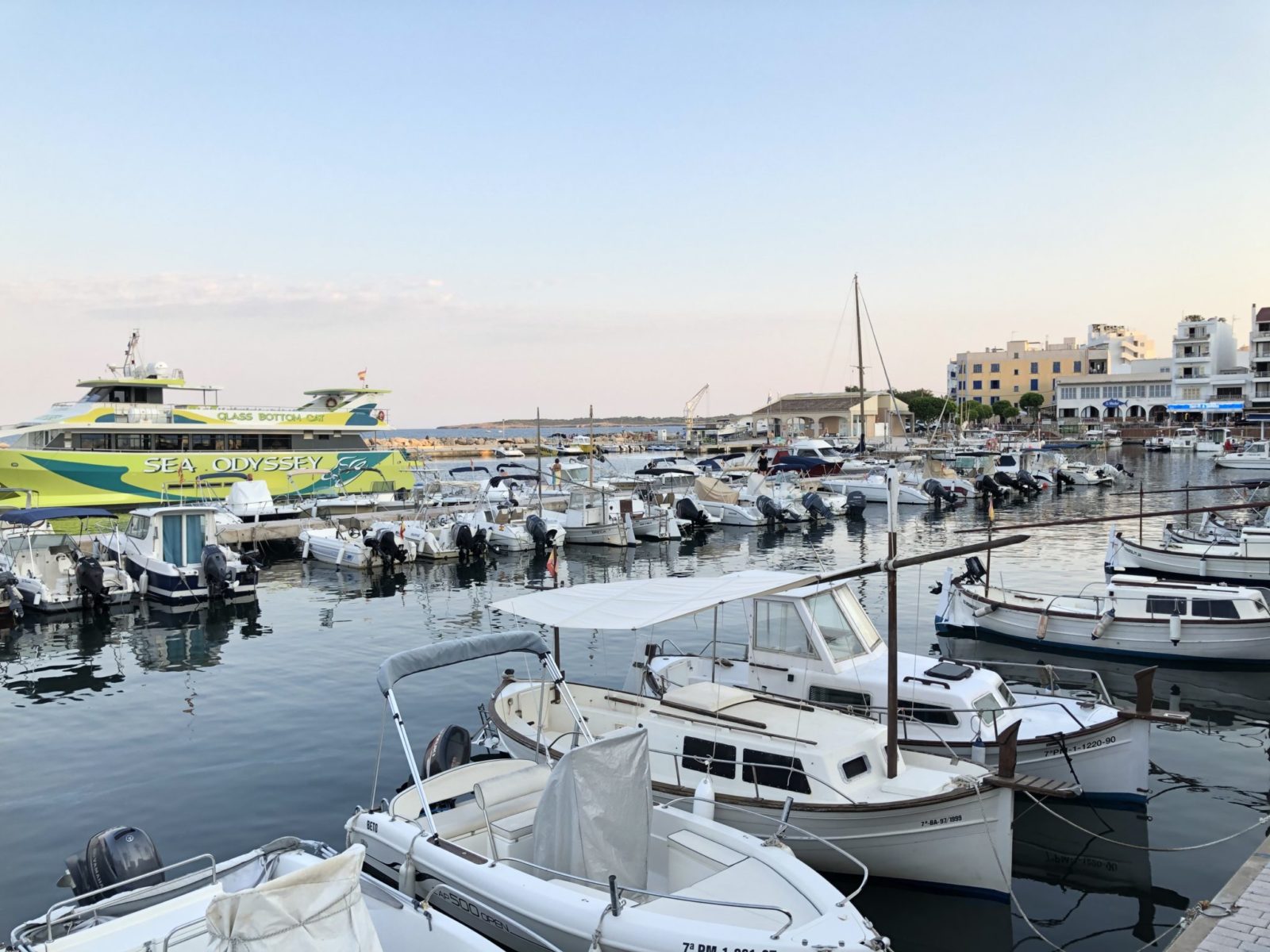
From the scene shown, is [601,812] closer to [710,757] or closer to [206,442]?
[710,757]

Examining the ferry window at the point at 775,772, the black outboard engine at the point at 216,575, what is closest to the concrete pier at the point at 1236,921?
the ferry window at the point at 775,772

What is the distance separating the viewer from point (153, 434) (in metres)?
51.9

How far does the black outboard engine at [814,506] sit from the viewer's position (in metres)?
51.8

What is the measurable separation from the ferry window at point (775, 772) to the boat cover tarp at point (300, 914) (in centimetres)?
614

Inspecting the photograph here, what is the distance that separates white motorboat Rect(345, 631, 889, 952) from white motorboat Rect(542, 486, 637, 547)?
3267 centimetres

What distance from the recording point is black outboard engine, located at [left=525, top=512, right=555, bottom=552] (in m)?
42.2

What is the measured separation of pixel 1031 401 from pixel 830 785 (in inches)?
5296

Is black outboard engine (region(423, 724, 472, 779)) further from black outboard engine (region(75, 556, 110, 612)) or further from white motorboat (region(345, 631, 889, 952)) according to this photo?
black outboard engine (region(75, 556, 110, 612))

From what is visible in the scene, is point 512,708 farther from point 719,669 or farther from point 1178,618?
point 1178,618

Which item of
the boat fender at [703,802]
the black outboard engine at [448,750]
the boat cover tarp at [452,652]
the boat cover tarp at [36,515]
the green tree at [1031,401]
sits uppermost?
the green tree at [1031,401]

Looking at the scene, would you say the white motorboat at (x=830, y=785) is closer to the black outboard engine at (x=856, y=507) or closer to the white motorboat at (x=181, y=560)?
the white motorboat at (x=181, y=560)

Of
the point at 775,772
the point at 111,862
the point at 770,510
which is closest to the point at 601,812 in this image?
the point at 775,772

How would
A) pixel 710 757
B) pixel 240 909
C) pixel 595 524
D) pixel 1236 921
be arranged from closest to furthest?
pixel 240 909 → pixel 1236 921 → pixel 710 757 → pixel 595 524

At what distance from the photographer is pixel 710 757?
1218cm
